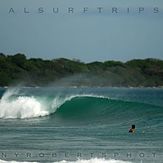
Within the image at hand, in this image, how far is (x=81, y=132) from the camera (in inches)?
1213

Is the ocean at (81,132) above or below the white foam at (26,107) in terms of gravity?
below

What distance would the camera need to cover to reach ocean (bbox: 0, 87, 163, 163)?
2228 cm

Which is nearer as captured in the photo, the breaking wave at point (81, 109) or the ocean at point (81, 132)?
the ocean at point (81, 132)

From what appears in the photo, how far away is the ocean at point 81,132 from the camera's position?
73.1 ft

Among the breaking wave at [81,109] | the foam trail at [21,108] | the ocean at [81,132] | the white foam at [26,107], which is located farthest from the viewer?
the white foam at [26,107]

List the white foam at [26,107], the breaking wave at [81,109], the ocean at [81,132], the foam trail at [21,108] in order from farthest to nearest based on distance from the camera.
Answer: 1. the white foam at [26,107]
2. the foam trail at [21,108]
3. the breaking wave at [81,109]
4. the ocean at [81,132]

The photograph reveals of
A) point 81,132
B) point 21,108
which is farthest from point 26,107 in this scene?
point 81,132

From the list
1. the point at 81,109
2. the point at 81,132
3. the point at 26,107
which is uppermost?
the point at 26,107

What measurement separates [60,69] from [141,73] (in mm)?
24417

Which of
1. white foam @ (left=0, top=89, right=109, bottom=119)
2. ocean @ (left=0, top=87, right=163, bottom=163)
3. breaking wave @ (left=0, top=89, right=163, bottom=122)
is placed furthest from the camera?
white foam @ (left=0, top=89, right=109, bottom=119)

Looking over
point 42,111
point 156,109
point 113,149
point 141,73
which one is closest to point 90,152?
point 113,149

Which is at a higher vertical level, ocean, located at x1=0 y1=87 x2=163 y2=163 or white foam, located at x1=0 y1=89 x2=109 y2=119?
white foam, located at x1=0 y1=89 x2=109 y2=119

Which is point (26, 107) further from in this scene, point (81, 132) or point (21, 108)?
point (81, 132)

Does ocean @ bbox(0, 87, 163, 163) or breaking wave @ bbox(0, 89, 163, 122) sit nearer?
ocean @ bbox(0, 87, 163, 163)
